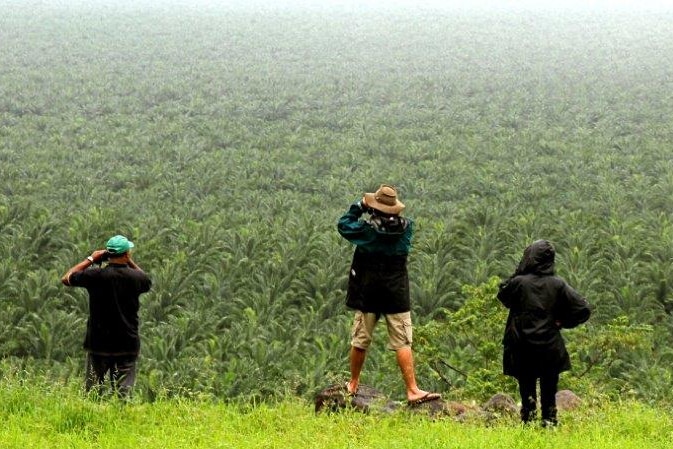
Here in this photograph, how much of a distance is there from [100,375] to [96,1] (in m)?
83.7

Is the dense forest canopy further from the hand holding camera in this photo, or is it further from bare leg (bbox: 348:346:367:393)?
the hand holding camera

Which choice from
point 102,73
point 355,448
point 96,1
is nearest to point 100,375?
point 355,448

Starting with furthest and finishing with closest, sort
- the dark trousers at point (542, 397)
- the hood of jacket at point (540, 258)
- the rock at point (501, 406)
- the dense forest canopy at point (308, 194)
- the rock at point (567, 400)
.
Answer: the dense forest canopy at point (308, 194)
the rock at point (567, 400)
the rock at point (501, 406)
the dark trousers at point (542, 397)
the hood of jacket at point (540, 258)

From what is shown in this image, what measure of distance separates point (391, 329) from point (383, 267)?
69 cm

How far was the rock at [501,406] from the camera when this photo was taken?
360 inches

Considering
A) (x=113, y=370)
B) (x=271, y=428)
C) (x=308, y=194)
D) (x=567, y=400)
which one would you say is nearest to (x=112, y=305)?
(x=113, y=370)

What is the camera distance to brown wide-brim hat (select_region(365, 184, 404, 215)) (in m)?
8.76

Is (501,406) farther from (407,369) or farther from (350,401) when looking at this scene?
(350,401)

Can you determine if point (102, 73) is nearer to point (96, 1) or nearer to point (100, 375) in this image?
point (100, 375)

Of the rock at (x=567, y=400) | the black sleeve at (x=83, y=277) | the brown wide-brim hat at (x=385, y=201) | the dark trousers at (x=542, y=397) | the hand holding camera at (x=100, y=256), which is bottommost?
the rock at (x=567, y=400)

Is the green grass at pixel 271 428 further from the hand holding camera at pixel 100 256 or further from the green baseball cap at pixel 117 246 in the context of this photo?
the green baseball cap at pixel 117 246

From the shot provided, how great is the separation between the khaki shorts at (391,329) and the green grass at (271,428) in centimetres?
73

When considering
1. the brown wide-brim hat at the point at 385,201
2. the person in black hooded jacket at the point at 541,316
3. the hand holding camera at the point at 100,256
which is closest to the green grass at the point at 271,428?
the person in black hooded jacket at the point at 541,316

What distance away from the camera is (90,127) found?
98.3 feet
